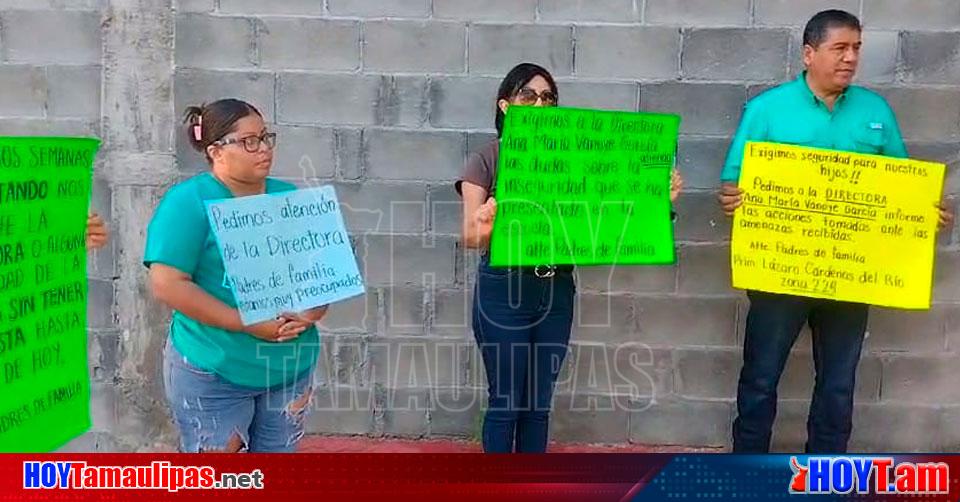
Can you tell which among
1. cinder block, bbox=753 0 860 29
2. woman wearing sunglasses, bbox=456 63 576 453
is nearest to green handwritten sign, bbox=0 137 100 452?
woman wearing sunglasses, bbox=456 63 576 453

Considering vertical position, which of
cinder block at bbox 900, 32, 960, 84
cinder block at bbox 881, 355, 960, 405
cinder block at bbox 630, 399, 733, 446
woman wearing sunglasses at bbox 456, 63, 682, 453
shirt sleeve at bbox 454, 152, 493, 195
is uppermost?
cinder block at bbox 900, 32, 960, 84

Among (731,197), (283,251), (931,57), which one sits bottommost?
(283,251)

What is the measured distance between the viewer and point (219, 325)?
2.85 metres

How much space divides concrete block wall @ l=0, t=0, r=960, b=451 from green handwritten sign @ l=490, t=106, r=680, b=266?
1.84 ft

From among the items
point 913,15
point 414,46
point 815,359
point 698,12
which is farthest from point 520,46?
point 815,359

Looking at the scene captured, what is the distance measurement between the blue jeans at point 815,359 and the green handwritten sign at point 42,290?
7.40 ft

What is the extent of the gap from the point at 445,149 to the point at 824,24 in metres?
1.44

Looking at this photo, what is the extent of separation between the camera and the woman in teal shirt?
2.77 m

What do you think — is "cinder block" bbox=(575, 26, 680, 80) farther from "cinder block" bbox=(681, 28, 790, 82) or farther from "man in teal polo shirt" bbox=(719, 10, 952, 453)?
"man in teal polo shirt" bbox=(719, 10, 952, 453)

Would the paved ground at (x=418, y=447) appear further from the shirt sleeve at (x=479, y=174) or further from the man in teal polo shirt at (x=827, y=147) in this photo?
the shirt sleeve at (x=479, y=174)

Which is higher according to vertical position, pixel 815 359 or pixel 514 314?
pixel 514 314

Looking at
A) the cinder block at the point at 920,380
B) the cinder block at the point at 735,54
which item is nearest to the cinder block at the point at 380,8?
the cinder block at the point at 735,54

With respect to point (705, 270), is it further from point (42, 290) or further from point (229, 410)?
point (42, 290)

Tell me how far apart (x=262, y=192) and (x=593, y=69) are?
151cm
